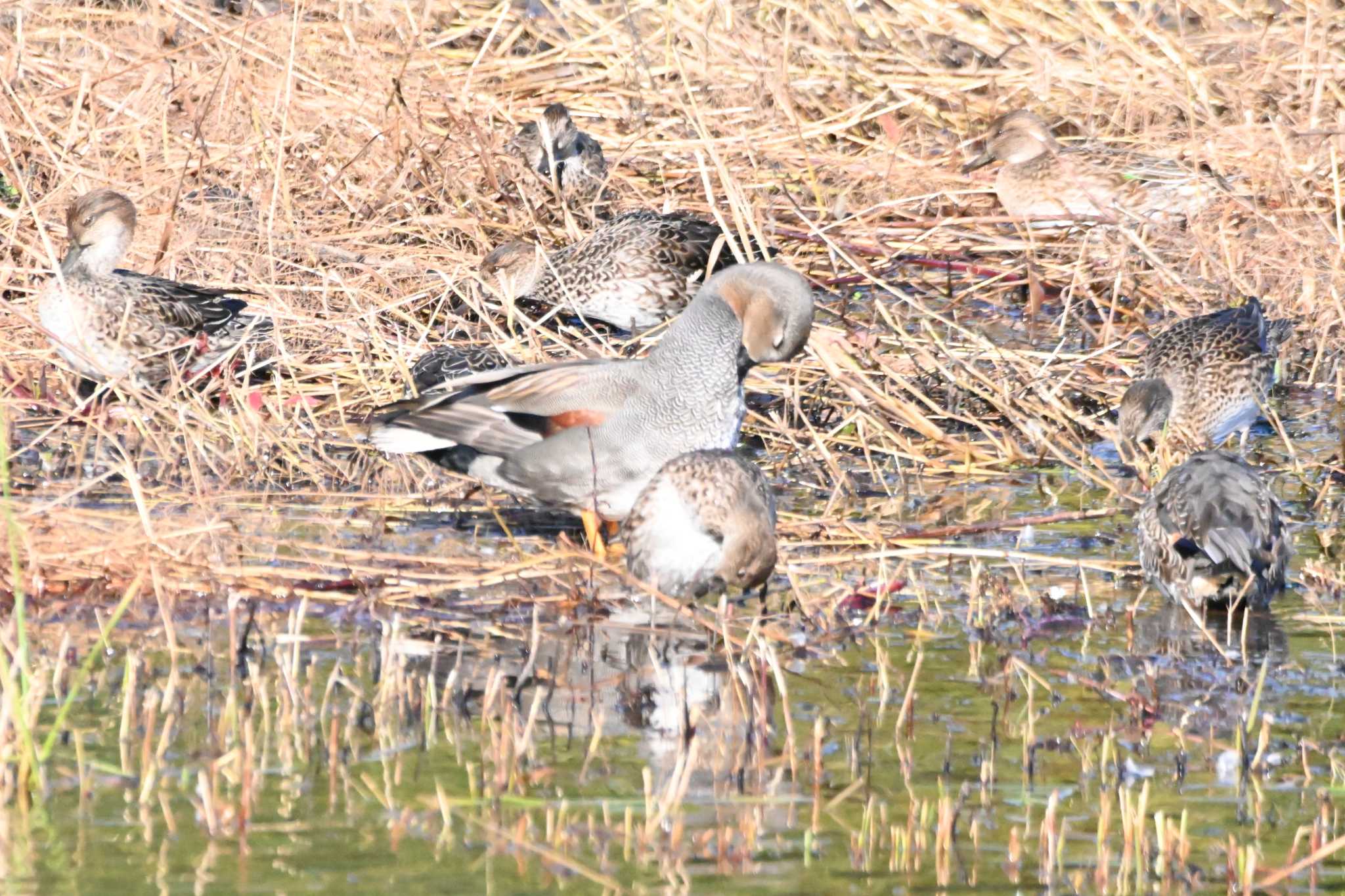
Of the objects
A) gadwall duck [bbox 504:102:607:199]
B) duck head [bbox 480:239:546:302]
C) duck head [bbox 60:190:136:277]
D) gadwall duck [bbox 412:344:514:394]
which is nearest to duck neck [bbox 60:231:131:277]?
duck head [bbox 60:190:136:277]

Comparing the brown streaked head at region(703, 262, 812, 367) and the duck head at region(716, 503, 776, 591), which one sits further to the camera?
the brown streaked head at region(703, 262, 812, 367)

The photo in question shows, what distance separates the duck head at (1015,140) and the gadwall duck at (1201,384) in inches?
94.7

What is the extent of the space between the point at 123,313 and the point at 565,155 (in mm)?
2809

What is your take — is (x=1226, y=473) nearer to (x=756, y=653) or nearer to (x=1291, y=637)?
(x=1291, y=637)

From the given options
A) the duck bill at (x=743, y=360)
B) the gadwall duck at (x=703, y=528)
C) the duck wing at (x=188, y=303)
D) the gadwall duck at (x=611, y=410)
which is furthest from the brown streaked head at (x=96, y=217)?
the gadwall duck at (x=703, y=528)

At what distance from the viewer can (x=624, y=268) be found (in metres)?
8.96

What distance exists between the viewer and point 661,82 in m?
11.5

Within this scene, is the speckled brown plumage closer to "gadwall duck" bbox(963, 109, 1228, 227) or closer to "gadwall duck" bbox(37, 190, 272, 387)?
"gadwall duck" bbox(37, 190, 272, 387)

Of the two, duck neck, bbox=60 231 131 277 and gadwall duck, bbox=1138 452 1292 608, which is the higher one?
duck neck, bbox=60 231 131 277

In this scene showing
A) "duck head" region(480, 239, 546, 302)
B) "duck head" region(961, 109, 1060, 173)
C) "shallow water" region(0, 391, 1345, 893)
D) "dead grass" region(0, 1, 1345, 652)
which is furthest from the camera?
"duck head" region(961, 109, 1060, 173)

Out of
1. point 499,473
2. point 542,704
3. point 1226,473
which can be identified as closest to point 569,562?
point 499,473

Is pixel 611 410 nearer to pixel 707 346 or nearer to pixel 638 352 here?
pixel 707 346

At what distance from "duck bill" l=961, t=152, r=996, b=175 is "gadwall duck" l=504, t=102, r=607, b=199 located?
75.3 inches

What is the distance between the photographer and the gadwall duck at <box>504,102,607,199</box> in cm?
991
